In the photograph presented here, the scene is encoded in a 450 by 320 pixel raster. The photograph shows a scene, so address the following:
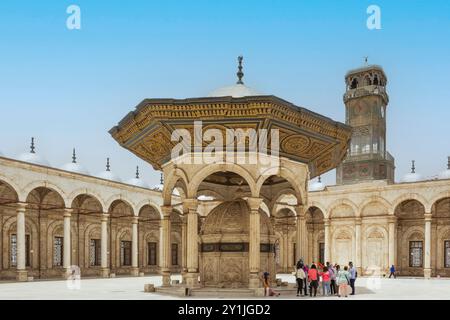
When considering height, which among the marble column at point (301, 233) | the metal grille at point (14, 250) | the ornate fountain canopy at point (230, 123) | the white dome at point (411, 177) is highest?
the ornate fountain canopy at point (230, 123)

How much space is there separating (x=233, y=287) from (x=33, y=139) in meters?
20.7

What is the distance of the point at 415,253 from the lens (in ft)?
106

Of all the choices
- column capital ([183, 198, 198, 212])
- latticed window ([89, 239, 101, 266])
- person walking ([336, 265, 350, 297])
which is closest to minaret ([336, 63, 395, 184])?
latticed window ([89, 239, 101, 266])

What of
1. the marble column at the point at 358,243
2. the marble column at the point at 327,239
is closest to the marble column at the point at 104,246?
the marble column at the point at 327,239

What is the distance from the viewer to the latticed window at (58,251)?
28678 mm

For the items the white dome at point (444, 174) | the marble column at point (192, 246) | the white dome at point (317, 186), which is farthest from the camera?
the white dome at point (317, 186)

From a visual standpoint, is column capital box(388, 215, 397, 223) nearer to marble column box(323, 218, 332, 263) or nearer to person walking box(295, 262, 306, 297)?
marble column box(323, 218, 332, 263)

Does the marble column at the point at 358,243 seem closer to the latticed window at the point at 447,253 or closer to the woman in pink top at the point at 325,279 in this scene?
the latticed window at the point at 447,253

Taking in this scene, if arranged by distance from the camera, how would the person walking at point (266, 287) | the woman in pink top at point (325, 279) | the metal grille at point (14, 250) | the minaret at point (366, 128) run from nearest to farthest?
1. the person walking at point (266, 287)
2. the woman in pink top at point (325, 279)
3. the metal grille at point (14, 250)
4. the minaret at point (366, 128)

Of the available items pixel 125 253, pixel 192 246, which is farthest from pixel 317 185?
pixel 192 246

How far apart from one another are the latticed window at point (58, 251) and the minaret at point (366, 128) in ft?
66.5

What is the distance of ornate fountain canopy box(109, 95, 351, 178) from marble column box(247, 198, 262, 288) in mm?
1915

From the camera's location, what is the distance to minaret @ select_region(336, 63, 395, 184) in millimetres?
36969

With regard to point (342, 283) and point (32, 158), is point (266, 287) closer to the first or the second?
point (342, 283)
